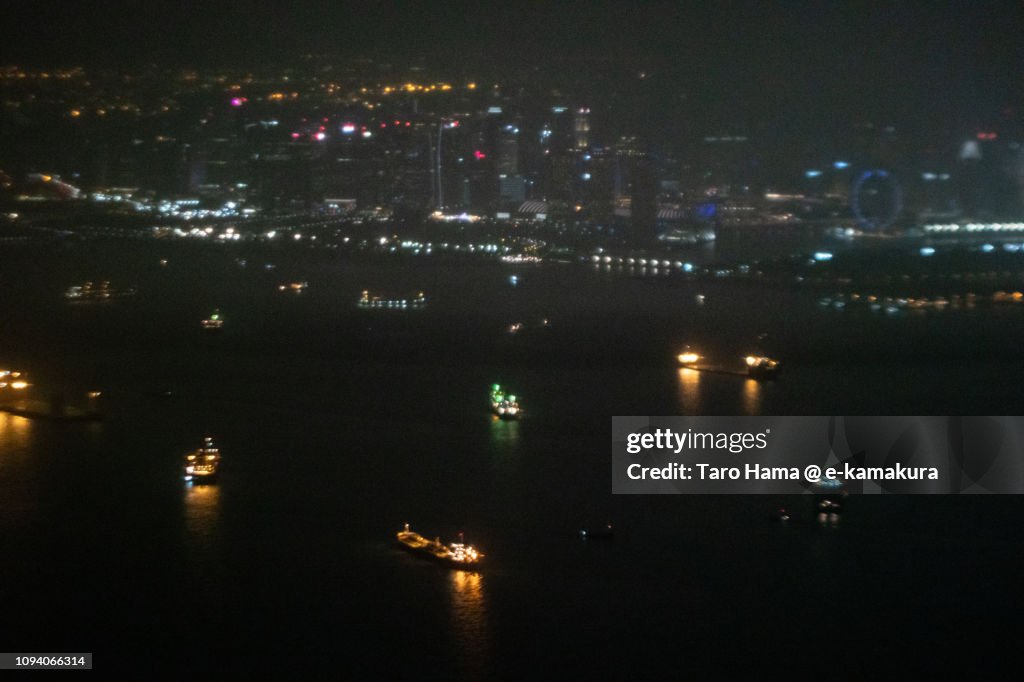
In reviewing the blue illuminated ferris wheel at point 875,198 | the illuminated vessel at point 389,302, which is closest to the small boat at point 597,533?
the illuminated vessel at point 389,302

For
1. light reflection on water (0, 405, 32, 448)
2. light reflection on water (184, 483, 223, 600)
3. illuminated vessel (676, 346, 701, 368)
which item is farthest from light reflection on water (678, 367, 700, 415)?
light reflection on water (0, 405, 32, 448)

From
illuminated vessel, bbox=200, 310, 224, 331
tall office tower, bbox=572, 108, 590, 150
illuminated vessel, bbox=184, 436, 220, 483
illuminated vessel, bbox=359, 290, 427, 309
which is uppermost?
tall office tower, bbox=572, 108, 590, 150

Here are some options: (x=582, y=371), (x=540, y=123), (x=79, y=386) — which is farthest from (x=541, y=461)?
(x=540, y=123)

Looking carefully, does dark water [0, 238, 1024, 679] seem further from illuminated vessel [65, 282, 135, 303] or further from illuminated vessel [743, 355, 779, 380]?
illuminated vessel [65, 282, 135, 303]

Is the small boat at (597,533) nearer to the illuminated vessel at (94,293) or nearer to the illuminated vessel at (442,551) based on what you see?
the illuminated vessel at (442,551)

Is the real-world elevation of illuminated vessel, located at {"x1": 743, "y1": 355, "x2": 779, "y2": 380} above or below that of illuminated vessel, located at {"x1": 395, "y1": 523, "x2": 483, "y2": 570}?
above

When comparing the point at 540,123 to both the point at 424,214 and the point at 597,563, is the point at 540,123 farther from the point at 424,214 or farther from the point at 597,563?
the point at 597,563

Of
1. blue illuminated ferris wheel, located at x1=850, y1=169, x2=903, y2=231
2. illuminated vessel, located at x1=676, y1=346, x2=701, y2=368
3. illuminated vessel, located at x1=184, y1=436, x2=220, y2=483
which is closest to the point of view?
illuminated vessel, located at x1=184, y1=436, x2=220, y2=483
